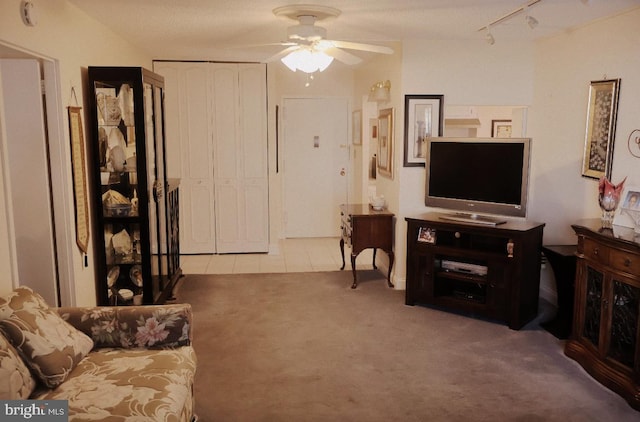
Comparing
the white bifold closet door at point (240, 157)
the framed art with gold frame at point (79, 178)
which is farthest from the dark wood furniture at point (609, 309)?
the white bifold closet door at point (240, 157)

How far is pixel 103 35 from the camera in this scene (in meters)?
4.28

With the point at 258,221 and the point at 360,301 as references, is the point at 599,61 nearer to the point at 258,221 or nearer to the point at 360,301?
the point at 360,301

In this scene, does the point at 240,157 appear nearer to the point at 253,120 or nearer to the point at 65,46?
the point at 253,120

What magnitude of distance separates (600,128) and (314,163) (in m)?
4.06

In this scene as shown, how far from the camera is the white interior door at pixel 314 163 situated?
737cm

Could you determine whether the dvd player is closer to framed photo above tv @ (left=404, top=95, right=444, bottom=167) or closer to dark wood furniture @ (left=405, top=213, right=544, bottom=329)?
dark wood furniture @ (left=405, top=213, right=544, bottom=329)

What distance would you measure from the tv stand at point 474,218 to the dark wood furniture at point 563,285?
44 centimetres

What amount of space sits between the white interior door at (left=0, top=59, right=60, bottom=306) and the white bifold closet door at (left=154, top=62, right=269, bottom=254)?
307 centimetres

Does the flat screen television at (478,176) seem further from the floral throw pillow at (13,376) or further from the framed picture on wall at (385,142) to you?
the floral throw pillow at (13,376)

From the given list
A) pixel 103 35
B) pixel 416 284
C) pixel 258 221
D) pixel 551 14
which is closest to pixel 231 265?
pixel 258 221

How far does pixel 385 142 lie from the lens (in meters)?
5.57

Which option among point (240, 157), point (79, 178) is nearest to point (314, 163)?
point (240, 157)

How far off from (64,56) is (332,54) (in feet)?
5.79

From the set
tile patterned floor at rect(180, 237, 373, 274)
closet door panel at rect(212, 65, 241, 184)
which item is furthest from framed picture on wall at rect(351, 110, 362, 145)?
closet door panel at rect(212, 65, 241, 184)
